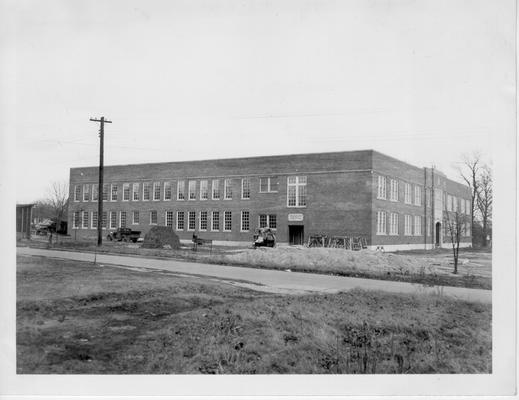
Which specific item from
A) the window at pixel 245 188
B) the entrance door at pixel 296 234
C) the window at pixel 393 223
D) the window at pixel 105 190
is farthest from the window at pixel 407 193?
the window at pixel 105 190

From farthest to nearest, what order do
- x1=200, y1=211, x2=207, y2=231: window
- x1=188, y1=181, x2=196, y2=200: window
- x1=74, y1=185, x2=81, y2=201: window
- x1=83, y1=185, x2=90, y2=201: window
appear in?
x1=200, y1=211, x2=207, y2=231: window
x1=188, y1=181, x2=196, y2=200: window
x1=83, y1=185, x2=90, y2=201: window
x1=74, y1=185, x2=81, y2=201: window

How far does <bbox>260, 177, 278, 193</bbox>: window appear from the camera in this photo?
2606 centimetres

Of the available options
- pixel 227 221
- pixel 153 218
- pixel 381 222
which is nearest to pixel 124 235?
pixel 153 218

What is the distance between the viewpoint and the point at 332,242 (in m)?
26.9

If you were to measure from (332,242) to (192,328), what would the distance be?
1958 cm

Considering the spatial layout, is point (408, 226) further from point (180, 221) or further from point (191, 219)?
point (180, 221)

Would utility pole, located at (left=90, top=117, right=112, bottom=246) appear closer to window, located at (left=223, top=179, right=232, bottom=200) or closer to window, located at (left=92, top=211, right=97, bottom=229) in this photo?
window, located at (left=92, top=211, right=97, bottom=229)

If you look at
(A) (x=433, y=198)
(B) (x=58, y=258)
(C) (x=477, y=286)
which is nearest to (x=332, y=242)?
(A) (x=433, y=198)

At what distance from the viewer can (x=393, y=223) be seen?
28.7 metres

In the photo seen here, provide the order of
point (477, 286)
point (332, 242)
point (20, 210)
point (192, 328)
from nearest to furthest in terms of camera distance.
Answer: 1. point (192, 328)
2. point (20, 210)
3. point (477, 286)
4. point (332, 242)

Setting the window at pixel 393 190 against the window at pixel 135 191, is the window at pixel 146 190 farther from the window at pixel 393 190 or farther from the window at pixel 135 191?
the window at pixel 393 190

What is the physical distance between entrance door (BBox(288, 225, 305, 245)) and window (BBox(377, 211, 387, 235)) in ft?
14.8

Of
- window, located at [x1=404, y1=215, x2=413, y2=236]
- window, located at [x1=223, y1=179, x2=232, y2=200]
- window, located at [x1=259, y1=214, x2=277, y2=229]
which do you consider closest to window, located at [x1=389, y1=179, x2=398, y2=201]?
window, located at [x1=404, y1=215, x2=413, y2=236]
